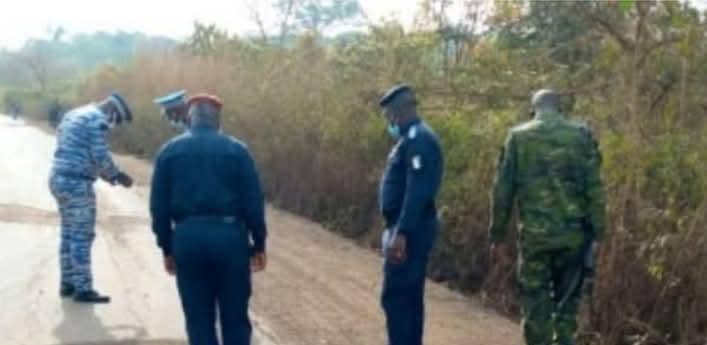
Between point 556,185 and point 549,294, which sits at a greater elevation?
point 556,185

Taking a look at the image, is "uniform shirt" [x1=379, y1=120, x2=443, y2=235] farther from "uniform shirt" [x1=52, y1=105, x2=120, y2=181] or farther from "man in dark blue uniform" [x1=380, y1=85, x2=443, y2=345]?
"uniform shirt" [x1=52, y1=105, x2=120, y2=181]

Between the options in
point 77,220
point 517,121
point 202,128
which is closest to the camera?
point 202,128

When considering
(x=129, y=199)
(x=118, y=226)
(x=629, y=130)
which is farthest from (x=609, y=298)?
(x=129, y=199)

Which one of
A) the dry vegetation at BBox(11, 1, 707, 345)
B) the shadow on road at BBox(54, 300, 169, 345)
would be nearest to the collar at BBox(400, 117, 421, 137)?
the dry vegetation at BBox(11, 1, 707, 345)

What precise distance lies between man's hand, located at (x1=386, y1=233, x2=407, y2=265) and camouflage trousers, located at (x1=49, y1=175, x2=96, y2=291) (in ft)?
13.9

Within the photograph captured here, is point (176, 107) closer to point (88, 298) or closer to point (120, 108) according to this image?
point (120, 108)

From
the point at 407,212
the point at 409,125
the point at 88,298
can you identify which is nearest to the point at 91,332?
the point at 88,298

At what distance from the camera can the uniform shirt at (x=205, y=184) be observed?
22.3ft

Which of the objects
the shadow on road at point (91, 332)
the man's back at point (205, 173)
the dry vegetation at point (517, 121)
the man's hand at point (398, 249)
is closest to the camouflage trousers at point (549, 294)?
the man's hand at point (398, 249)

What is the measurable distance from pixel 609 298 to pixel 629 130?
4.86ft

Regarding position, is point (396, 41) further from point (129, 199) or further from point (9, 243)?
point (129, 199)

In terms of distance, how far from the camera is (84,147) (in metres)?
10.4

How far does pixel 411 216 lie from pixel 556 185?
947 mm

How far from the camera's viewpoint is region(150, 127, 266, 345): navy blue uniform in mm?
6805
